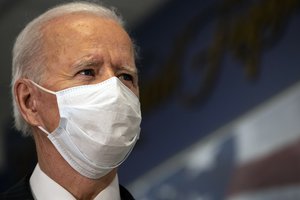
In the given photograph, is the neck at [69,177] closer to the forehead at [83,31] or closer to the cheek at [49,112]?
the cheek at [49,112]

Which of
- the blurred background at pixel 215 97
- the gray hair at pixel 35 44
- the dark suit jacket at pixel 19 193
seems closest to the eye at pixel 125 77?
the gray hair at pixel 35 44

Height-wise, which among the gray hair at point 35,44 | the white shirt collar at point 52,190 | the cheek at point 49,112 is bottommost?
the white shirt collar at point 52,190

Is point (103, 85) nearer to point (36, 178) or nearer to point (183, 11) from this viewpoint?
point (36, 178)

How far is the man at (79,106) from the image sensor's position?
1.25 m

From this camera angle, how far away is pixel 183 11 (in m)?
3.15

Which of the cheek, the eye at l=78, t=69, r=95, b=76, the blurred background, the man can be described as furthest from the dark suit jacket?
the blurred background

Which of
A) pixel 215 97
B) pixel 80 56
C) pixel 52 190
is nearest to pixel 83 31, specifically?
pixel 80 56

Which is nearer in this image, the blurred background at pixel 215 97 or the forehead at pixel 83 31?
the forehead at pixel 83 31

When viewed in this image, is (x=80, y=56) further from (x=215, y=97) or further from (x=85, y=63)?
(x=215, y=97)

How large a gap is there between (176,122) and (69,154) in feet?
6.09

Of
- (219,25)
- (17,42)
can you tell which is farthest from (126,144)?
(219,25)

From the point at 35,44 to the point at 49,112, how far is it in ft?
0.41

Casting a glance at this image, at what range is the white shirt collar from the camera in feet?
4.09

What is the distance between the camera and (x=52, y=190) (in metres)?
1.25
